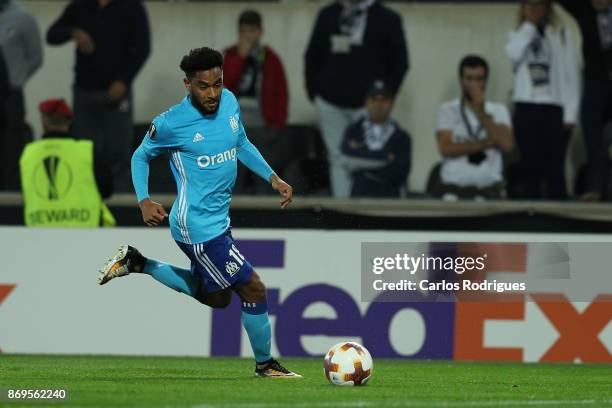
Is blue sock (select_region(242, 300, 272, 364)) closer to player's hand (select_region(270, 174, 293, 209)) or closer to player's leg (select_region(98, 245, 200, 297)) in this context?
player's leg (select_region(98, 245, 200, 297))

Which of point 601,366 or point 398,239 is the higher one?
point 398,239

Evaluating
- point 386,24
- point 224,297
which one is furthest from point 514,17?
point 224,297

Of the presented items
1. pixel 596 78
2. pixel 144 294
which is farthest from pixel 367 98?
pixel 144 294

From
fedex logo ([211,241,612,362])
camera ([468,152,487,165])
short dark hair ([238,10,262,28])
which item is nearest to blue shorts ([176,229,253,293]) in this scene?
fedex logo ([211,241,612,362])

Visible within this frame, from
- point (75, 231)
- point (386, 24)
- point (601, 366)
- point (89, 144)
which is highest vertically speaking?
point (386, 24)

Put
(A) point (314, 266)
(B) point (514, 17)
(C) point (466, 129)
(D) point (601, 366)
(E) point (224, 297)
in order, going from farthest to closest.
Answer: (B) point (514, 17) < (C) point (466, 129) < (A) point (314, 266) < (D) point (601, 366) < (E) point (224, 297)

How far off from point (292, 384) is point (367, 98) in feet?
18.1

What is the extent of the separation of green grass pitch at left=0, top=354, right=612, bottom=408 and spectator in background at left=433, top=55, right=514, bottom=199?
245 centimetres

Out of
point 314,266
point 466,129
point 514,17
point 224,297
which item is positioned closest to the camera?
point 224,297

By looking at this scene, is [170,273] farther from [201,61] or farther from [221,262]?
[201,61]

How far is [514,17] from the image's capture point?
627 inches

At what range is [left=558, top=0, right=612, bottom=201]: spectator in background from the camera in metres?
14.4

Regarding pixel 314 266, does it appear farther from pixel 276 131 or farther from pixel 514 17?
pixel 514 17

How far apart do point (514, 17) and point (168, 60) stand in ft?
12.4
